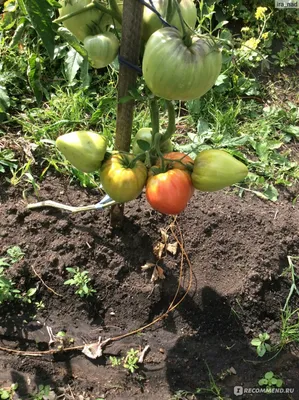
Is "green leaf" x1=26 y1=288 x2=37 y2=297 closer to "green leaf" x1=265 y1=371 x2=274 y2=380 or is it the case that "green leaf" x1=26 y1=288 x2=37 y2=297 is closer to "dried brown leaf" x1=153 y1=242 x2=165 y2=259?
"dried brown leaf" x1=153 y1=242 x2=165 y2=259

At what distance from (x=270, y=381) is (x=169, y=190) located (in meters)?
1.00

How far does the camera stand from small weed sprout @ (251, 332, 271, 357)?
1.95m

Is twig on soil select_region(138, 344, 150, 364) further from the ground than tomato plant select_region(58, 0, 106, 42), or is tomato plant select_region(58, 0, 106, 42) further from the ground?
tomato plant select_region(58, 0, 106, 42)

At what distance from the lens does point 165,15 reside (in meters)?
1.32

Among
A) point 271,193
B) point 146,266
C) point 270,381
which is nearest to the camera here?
point 270,381

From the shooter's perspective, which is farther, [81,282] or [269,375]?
[81,282]

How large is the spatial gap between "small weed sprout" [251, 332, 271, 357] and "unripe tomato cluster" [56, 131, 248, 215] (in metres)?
0.85

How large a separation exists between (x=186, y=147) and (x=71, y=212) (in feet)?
2.41

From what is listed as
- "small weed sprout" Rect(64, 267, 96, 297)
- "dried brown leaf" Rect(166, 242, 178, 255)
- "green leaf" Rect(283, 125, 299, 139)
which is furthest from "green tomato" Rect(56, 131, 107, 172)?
"green leaf" Rect(283, 125, 299, 139)

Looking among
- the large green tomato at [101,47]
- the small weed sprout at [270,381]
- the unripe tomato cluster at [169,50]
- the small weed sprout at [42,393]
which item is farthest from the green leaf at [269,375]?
the large green tomato at [101,47]

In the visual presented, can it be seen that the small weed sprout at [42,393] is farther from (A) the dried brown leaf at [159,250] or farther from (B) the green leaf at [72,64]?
(B) the green leaf at [72,64]

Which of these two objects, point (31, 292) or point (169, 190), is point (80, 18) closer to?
point (169, 190)

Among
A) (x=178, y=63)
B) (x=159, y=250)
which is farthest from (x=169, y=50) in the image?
(x=159, y=250)

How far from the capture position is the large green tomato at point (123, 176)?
1462 millimetres
